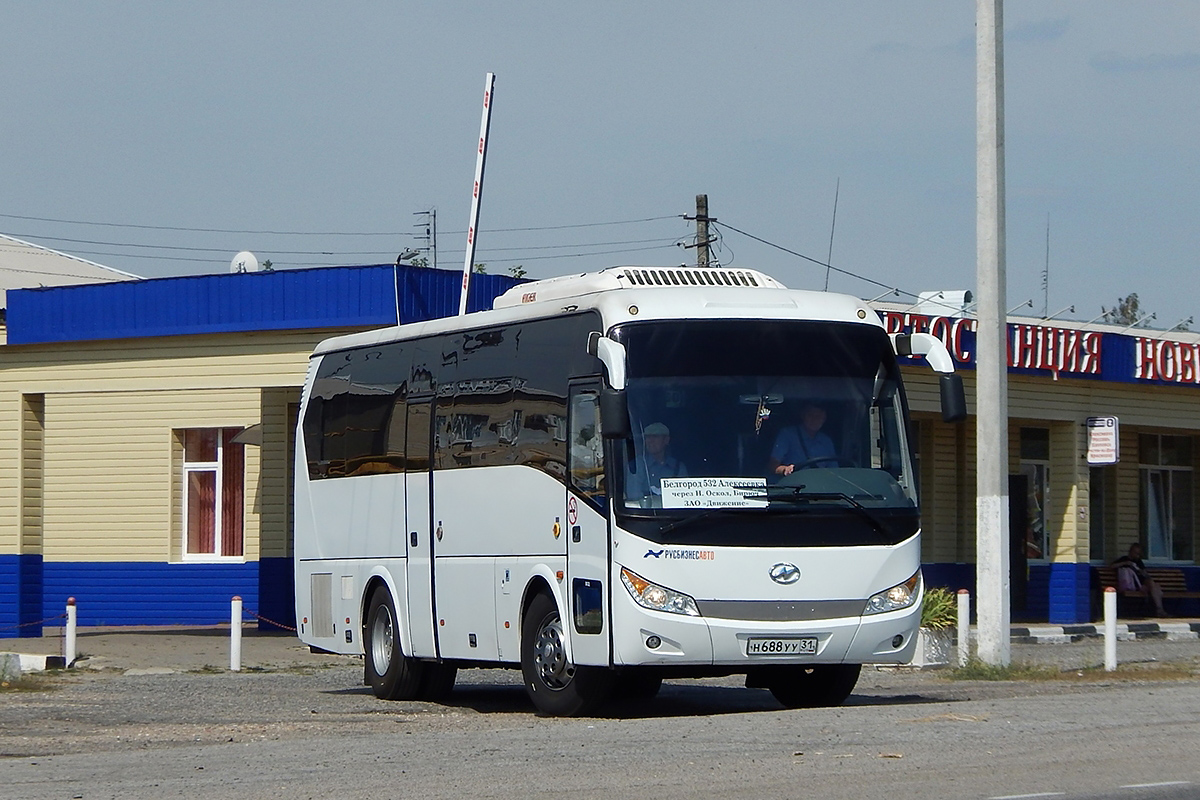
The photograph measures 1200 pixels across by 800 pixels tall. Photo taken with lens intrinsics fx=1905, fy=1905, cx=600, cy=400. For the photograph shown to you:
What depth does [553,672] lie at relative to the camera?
14.7 meters

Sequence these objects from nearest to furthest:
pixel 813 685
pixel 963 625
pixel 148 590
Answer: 1. pixel 813 685
2. pixel 963 625
3. pixel 148 590

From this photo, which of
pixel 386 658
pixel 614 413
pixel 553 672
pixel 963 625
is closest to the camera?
pixel 614 413

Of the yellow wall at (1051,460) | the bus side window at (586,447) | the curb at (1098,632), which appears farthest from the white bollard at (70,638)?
the yellow wall at (1051,460)

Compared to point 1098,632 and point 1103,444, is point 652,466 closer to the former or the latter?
point 1103,444

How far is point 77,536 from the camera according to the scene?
1153 inches

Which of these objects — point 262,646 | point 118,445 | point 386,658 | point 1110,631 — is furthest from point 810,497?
point 118,445

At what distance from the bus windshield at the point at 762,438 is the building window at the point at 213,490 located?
53.2 feet

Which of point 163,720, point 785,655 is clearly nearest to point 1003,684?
point 785,655

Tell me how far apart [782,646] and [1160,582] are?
23245 millimetres

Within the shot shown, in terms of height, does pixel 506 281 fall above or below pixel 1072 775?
above

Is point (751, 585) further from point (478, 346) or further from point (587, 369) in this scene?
point (478, 346)

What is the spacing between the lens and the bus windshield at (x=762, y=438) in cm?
1370

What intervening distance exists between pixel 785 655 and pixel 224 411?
15889 millimetres

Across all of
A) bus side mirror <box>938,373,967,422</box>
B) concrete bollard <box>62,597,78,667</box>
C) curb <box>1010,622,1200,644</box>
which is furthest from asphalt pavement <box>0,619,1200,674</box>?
bus side mirror <box>938,373,967,422</box>
